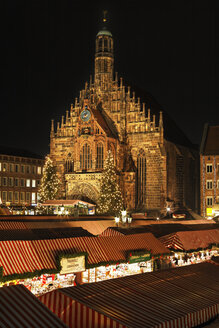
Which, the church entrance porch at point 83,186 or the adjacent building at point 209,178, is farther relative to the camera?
the adjacent building at point 209,178

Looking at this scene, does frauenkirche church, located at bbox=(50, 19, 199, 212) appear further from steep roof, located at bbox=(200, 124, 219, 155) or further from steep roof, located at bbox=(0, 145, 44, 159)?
steep roof, located at bbox=(0, 145, 44, 159)

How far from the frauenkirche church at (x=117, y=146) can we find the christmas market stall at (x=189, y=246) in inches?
1122

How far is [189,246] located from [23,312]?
2094cm

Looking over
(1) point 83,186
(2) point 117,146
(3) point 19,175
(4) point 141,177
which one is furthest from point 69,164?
(3) point 19,175

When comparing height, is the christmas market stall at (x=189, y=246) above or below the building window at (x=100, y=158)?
below

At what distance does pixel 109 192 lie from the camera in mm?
61094

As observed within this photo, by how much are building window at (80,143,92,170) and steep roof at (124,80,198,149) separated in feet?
36.1

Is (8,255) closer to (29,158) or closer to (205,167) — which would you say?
(205,167)

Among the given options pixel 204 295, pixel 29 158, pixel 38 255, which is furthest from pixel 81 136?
pixel 204 295

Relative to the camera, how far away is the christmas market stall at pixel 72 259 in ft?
→ 71.6

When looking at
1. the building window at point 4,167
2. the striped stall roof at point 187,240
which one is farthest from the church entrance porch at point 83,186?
the striped stall roof at point 187,240

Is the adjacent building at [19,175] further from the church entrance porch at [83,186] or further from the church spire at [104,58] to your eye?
the church spire at [104,58]

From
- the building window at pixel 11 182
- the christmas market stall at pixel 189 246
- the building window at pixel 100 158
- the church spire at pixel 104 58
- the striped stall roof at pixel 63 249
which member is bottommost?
the christmas market stall at pixel 189 246

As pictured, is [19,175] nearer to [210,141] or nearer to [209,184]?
[210,141]
